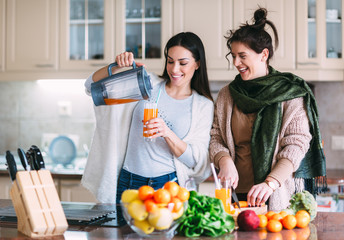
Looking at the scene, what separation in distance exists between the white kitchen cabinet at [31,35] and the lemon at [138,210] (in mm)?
2287

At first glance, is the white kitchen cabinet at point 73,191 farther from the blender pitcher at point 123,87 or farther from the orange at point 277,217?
the orange at point 277,217

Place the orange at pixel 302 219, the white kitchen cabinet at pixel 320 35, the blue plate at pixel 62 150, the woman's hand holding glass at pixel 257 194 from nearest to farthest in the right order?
1. the orange at pixel 302 219
2. the woman's hand holding glass at pixel 257 194
3. the white kitchen cabinet at pixel 320 35
4. the blue plate at pixel 62 150

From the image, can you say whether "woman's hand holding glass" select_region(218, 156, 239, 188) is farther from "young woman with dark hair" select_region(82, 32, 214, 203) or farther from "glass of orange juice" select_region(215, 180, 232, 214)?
"glass of orange juice" select_region(215, 180, 232, 214)

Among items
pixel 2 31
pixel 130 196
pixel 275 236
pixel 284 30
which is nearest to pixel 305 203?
pixel 275 236

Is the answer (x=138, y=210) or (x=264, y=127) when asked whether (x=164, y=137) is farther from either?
(x=138, y=210)

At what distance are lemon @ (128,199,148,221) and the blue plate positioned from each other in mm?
2167

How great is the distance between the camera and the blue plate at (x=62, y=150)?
3.26m

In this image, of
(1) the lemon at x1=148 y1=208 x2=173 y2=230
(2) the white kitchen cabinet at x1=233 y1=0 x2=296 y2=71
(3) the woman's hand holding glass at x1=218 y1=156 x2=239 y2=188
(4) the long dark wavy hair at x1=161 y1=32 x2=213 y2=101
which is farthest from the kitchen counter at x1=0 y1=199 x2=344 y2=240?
(2) the white kitchen cabinet at x1=233 y1=0 x2=296 y2=71

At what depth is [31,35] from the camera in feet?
10.9

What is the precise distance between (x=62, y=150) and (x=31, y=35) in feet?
Answer: 2.82

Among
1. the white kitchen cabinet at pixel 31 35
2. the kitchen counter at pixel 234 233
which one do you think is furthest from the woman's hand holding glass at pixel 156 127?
the white kitchen cabinet at pixel 31 35

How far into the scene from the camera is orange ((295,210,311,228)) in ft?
4.45

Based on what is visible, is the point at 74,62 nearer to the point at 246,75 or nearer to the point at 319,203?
the point at 246,75

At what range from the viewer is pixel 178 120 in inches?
77.7
